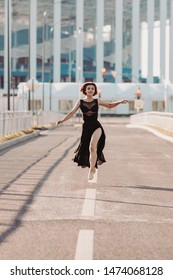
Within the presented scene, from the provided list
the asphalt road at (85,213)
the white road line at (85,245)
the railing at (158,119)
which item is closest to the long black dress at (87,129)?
the asphalt road at (85,213)

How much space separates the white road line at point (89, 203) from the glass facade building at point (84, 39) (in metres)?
100

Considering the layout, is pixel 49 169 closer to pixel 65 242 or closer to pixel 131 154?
pixel 131 154

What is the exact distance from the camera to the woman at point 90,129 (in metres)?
12.9

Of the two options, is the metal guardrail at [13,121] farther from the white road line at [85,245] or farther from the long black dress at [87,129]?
the white road line at [85,245]

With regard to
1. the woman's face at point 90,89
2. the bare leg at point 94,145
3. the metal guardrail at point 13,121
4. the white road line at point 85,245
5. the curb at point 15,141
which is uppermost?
the woman's face at point 90,89

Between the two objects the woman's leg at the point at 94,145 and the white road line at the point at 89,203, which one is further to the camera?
the woman's leg at the point at 94,145

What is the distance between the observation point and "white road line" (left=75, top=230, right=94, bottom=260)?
688cm

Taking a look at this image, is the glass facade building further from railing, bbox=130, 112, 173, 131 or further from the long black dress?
the long black dress

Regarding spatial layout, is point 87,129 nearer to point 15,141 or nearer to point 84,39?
point 15,141

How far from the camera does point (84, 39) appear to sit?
117688 millimetres

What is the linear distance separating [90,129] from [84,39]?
106 m

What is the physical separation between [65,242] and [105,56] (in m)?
113

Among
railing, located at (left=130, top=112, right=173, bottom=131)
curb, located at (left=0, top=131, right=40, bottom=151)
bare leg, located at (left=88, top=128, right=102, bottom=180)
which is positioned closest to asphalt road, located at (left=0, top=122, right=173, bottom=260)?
bare leg, located at (left=88, top=128, right=102, bottom=180)

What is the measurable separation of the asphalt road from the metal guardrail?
15133 mm
